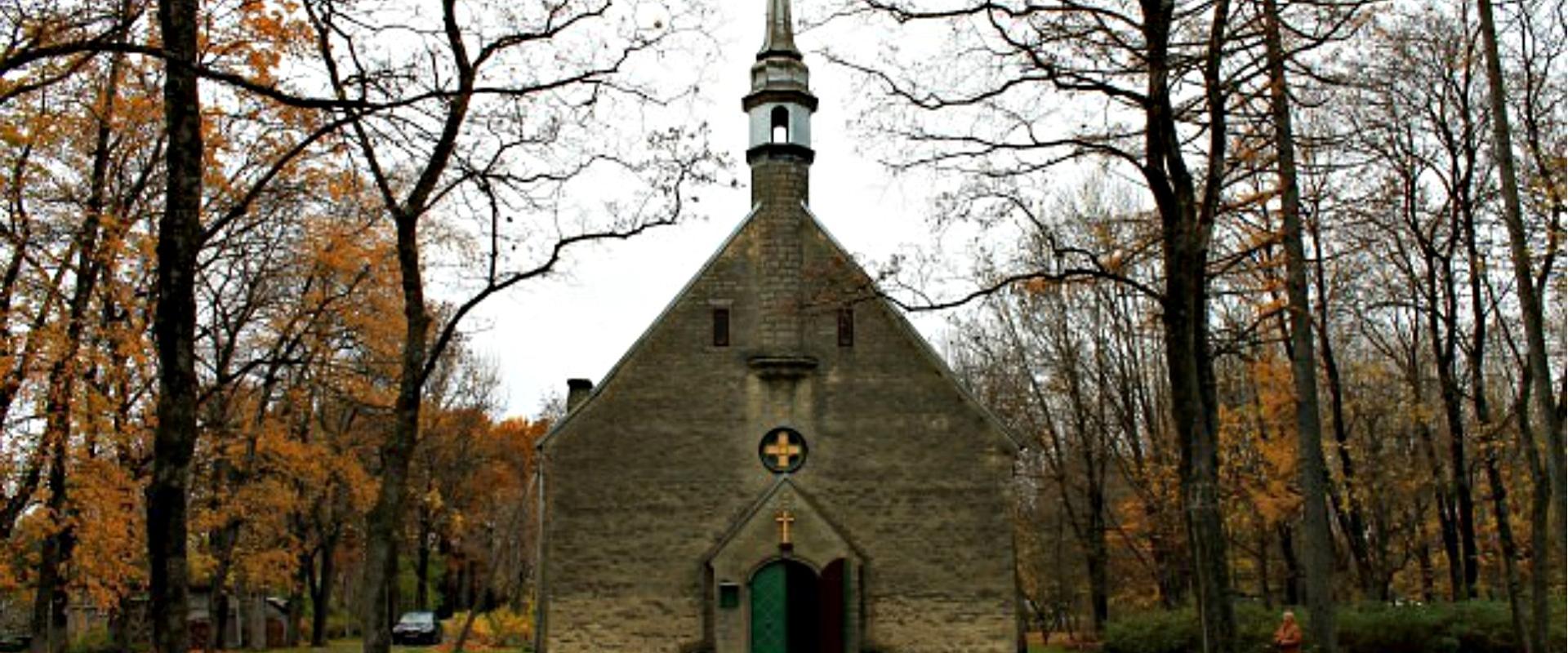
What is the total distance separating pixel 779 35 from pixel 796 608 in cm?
1237

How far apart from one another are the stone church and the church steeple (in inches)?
62.7

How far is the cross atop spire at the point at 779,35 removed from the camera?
2856cm

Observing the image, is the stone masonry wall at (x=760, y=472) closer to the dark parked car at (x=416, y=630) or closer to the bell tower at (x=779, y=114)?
the bell tower at (x=779, y=114)

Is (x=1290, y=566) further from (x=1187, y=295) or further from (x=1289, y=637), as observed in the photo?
(x=1187, y=295)

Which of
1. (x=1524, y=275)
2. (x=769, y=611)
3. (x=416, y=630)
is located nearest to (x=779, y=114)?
(x=769, y=611)

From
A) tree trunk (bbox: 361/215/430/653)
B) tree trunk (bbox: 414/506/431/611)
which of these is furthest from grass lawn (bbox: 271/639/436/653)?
tree trunk (bbox: 361/215/430/653)

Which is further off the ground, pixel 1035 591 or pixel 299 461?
pixel 299 461

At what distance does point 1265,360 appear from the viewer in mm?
25578

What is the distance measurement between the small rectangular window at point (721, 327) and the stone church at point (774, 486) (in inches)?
1.4

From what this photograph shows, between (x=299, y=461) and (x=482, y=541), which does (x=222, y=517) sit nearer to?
(x=299, y=461)

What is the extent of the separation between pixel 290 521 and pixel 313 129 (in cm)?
3165

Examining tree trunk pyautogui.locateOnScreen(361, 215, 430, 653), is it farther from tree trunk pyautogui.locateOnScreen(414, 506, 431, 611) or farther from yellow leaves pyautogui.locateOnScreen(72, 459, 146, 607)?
tree trunk pyautogui.locateOnScreen(414, 506, 431, 611)

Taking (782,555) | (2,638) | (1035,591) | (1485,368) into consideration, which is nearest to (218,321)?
(782,555)

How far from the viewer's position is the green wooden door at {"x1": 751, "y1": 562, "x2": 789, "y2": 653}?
941 inches
